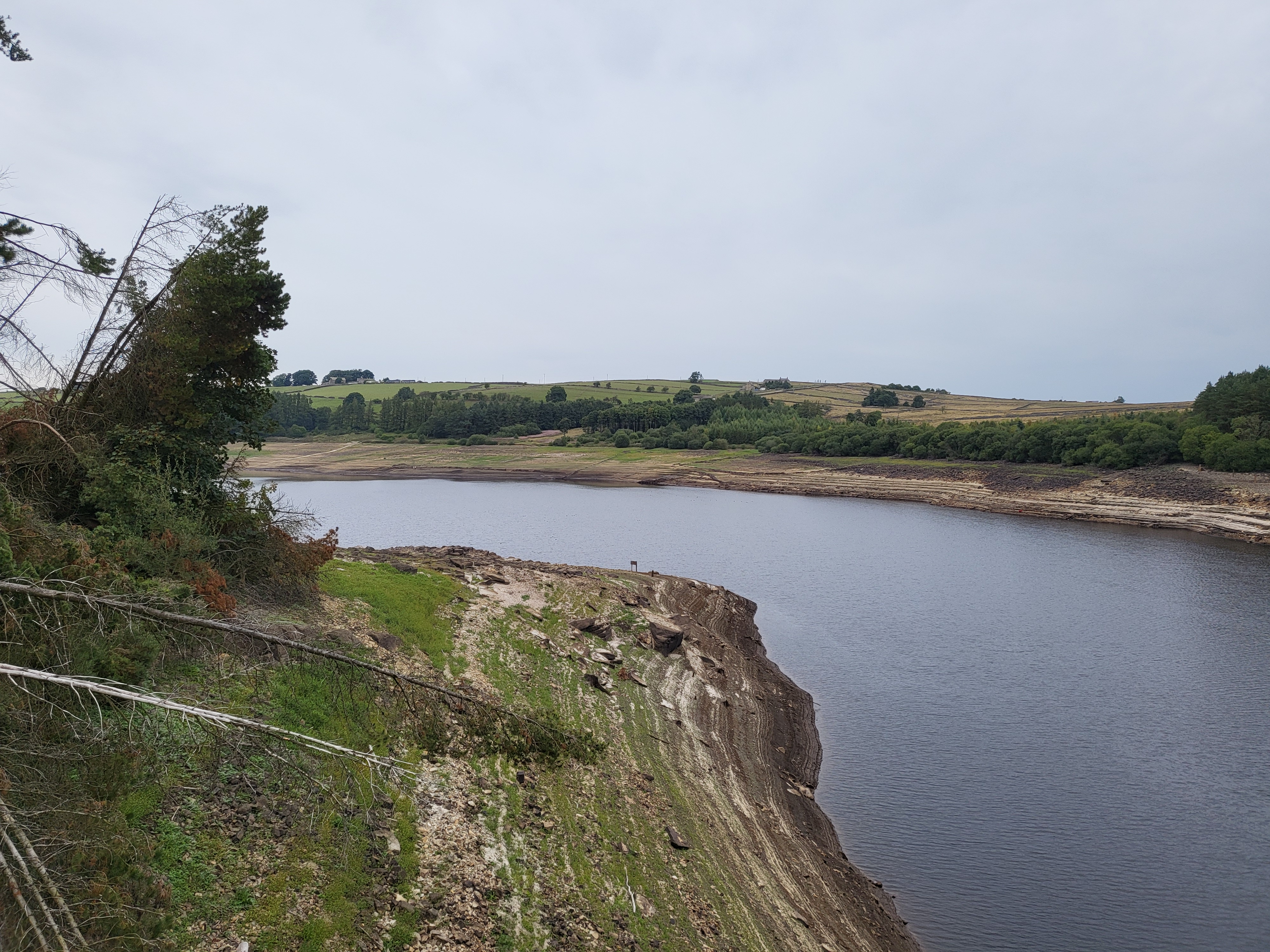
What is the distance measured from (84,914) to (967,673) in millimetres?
26280

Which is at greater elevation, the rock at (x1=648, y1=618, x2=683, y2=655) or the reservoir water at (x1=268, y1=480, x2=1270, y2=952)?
the rock at (x1=648, y1=618, x2=683, y2=655)

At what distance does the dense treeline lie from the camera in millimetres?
70000

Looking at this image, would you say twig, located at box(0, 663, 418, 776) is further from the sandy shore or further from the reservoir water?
the sandy shore

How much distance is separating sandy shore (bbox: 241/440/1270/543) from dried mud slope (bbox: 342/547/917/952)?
32.9 metres

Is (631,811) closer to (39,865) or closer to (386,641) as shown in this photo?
(386,641)

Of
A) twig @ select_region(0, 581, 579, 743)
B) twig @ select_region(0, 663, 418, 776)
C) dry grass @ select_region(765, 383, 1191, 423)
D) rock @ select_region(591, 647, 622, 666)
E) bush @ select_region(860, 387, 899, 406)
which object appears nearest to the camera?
twig @ select_region(0, 663, 418, 776)

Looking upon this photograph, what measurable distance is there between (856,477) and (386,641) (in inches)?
3155

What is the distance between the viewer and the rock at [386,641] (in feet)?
53.0

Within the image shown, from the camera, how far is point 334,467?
10681 cm

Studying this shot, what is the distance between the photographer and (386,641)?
16328 millimetres

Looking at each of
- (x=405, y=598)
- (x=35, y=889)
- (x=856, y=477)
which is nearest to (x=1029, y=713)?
(x=405, y=598)

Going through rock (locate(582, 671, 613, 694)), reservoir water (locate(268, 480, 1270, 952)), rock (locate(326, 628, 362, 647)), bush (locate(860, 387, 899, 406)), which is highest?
bush (locate(860, 387, 899, 406))

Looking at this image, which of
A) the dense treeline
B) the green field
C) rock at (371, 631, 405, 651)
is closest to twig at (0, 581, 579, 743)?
Answer: rock at (371, 631, 405, 651)

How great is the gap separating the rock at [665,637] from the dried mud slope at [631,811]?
0.18ft
